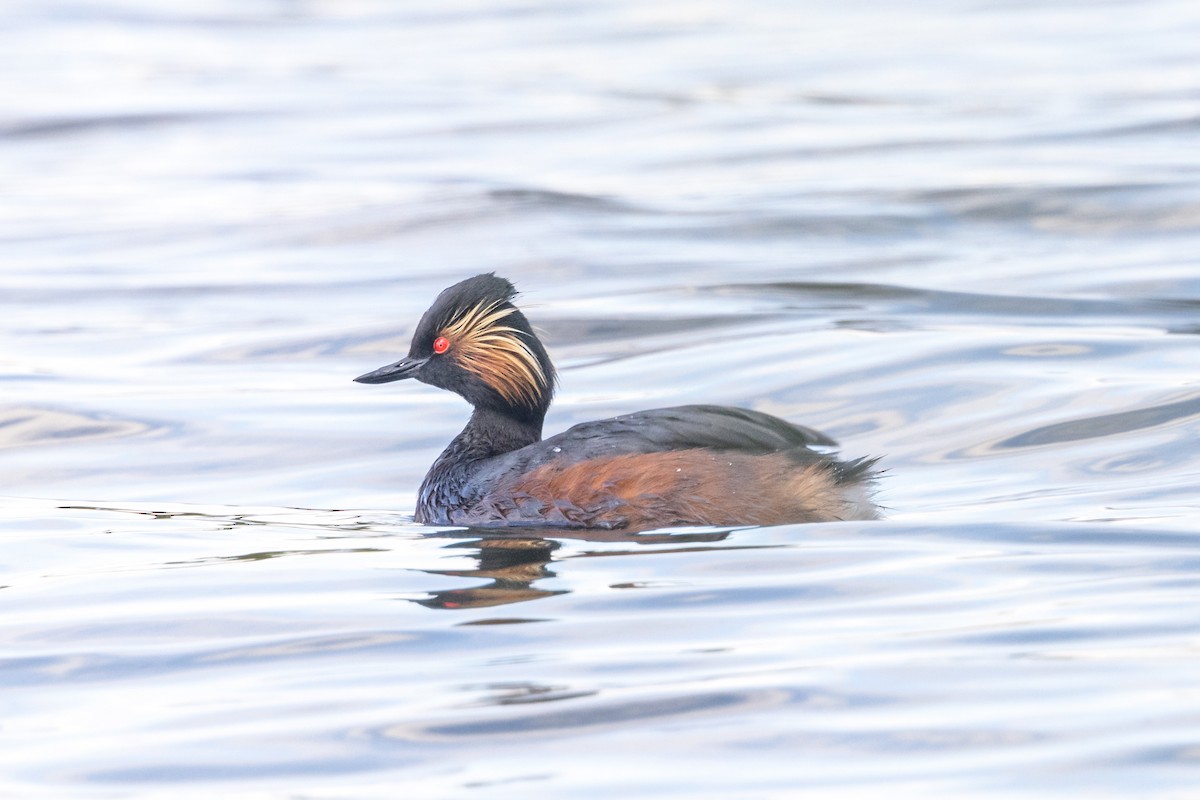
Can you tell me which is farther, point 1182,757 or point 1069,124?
point 1069,124

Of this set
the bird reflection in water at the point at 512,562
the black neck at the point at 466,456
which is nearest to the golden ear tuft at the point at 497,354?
the black neck at the point at 466,456

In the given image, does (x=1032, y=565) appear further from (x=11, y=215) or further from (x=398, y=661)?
(x=11, y=215)

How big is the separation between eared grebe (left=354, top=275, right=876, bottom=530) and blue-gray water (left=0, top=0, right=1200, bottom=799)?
167 millimetres

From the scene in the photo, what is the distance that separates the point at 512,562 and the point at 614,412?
11.4ft

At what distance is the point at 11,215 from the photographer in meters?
17.1

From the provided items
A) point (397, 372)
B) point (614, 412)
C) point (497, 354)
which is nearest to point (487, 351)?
point (497, 354)

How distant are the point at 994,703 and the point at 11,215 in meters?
14.0

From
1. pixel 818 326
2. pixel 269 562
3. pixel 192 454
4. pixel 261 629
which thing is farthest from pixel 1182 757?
pixel 818 326

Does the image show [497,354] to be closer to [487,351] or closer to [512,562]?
[487,351]

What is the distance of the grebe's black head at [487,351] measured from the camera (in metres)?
7.90

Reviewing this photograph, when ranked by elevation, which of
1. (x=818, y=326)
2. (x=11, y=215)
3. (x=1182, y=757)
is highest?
(x=11, y=215)

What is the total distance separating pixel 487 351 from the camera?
793 centimetres

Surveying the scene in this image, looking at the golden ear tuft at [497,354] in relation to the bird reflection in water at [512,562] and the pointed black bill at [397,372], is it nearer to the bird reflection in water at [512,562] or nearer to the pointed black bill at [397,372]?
the pointed black bill at [397,372]

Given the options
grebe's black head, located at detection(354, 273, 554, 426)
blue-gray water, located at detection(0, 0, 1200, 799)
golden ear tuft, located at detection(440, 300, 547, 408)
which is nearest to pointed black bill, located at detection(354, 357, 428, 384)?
grebe's black head, located at detection(354, 273, 554, 426)
